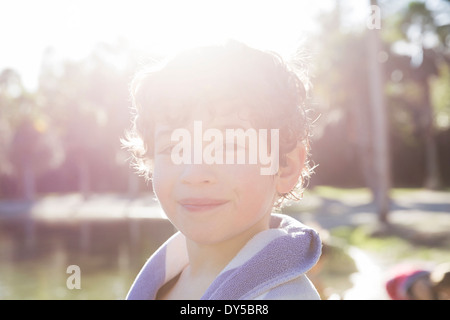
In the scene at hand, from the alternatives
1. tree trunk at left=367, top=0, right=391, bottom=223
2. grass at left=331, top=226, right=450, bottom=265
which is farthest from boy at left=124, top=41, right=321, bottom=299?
tree trunk at left=367, top=0, right=391, bottom=223

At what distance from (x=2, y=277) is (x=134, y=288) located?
824 centimetres

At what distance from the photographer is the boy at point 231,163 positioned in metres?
1.58

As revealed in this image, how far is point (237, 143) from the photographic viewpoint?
5.34ft

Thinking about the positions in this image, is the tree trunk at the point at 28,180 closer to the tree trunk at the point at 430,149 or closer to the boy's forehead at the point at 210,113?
the tree trunk at the point at 430,149

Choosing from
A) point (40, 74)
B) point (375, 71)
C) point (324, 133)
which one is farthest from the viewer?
point (324, 133)

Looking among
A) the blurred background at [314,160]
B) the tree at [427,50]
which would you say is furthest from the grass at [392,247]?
the tree at [427,50]

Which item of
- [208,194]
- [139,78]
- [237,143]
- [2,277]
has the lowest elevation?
[2,277]

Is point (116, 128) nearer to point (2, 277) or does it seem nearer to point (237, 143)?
point (2, 277)

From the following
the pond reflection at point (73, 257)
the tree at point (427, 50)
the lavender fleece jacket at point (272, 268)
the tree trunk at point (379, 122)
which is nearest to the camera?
the lavender fleece jacket at point (272, 268)

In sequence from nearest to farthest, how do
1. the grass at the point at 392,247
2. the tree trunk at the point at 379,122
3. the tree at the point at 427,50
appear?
the grass at the point at 392,247
the tree trunk at the point at 379,122
the tree at the point at 427,50

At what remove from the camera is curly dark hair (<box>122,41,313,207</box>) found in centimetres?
168

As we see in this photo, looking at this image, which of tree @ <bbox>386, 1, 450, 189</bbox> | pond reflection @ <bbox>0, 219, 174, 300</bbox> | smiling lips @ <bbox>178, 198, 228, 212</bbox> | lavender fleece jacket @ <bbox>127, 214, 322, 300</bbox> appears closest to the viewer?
lavender fleece jacket @ <bbox>127, 214, 322, 300</bbox>

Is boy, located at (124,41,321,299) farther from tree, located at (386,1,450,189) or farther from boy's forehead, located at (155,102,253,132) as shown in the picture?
tree, located at (386,1,450,189)

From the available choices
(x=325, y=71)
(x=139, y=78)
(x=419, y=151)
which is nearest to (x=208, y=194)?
(x=139, y=78)
